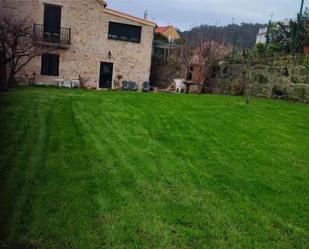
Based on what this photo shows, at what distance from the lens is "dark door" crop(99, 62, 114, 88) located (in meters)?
22.3

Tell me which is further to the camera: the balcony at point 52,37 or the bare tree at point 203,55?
the balcony at point 52,37

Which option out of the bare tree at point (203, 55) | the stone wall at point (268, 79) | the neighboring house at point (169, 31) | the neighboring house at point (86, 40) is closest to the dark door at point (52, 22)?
the neighboring house at point (86, 40)

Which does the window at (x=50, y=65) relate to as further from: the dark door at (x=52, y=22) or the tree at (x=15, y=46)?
the dark door at (x=52, y=22)

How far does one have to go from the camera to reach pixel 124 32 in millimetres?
22516

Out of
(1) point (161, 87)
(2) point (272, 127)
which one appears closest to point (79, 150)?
(2) point (272, 127)

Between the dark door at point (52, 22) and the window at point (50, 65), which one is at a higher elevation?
the dark door at point (52, 22)

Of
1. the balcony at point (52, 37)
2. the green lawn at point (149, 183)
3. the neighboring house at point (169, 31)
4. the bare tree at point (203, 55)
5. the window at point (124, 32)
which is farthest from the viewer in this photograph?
the neighboring house at point (169, 31)

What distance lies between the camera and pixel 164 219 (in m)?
4.06

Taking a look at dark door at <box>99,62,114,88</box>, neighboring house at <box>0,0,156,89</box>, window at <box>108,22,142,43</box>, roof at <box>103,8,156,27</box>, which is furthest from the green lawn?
roof at <box>103,8,156,27</box>

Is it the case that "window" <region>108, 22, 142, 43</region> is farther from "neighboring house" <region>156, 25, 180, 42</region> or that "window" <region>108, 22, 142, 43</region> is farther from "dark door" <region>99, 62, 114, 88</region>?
"neighboring house" <region>156, 25, 180, 42</region>

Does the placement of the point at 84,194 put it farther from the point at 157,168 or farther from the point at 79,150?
the point at 79,150

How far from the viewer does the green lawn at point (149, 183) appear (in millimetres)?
3738

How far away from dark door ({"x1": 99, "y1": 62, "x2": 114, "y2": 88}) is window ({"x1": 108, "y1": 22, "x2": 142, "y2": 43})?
1778 mm

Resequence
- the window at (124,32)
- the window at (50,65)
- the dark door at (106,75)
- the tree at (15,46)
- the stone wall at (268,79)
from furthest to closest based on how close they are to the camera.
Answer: the dark door at (106,75), the window at (124,32), the window at (50,65), the tree at (15,46), the stone wall at (268,79)
